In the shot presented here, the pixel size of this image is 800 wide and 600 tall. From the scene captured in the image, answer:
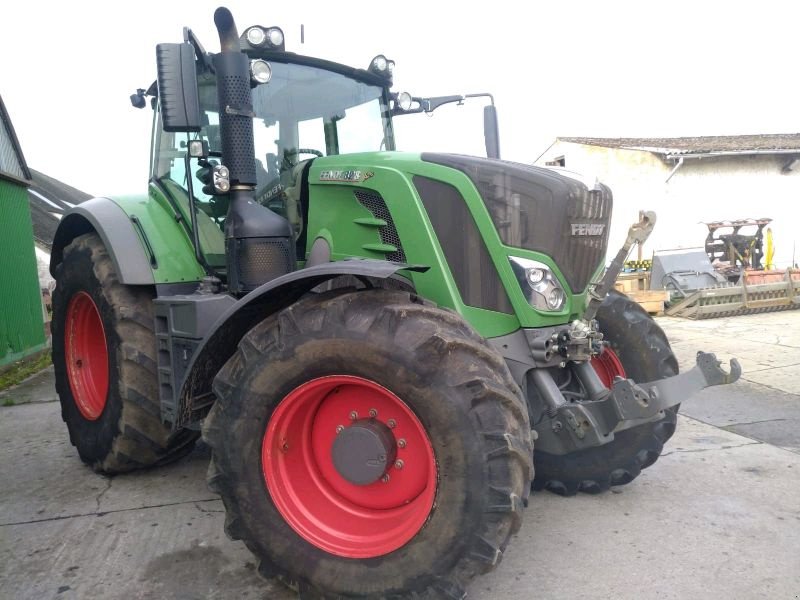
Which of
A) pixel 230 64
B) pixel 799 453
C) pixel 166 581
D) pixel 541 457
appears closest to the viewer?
pixel 166 581

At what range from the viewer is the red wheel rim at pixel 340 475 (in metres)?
2.49

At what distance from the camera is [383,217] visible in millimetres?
3086

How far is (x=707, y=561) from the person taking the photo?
111 inches

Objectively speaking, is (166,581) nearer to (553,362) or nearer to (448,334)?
(448,334)

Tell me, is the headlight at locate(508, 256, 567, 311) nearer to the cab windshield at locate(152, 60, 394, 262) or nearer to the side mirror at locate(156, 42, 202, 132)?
the cab windshield at locate(152, 60, 394, 262)

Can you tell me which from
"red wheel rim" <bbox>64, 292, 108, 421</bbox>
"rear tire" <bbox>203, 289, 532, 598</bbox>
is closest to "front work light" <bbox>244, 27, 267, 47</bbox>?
"rear tire" <bbox>203, 289, 532, 598</bbox>

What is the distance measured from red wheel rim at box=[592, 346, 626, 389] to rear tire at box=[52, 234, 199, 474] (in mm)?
2465

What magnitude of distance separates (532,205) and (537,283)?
34 centimetres

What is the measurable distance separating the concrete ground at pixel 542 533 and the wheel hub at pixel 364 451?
23.6 inches

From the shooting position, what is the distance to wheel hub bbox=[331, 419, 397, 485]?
2514 millimetres

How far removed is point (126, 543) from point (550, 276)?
2.37 m

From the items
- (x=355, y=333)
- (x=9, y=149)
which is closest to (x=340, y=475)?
(x=355, y=333)

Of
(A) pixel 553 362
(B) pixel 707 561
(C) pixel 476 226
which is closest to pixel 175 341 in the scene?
(C) pixel 476 226

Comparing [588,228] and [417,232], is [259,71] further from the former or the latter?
[588,228]
